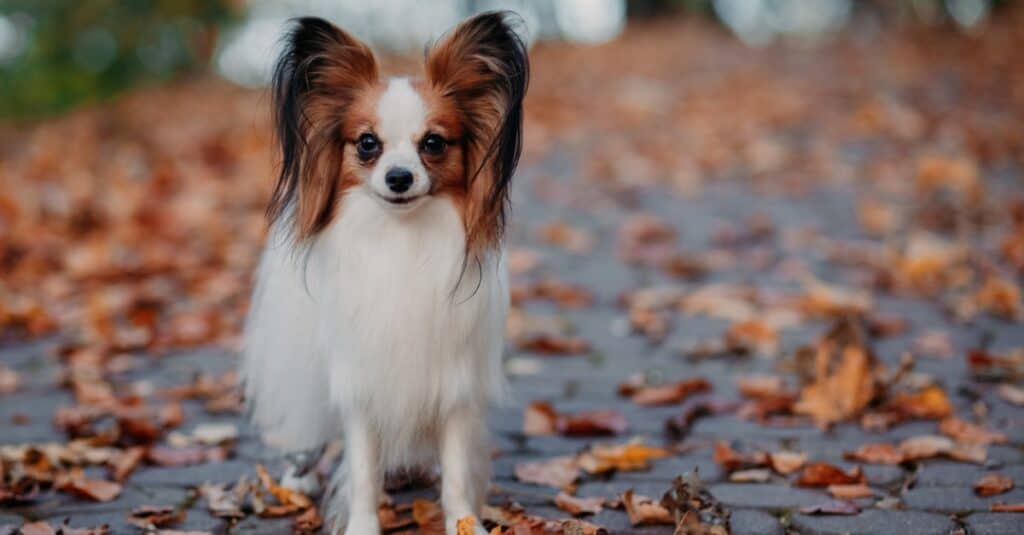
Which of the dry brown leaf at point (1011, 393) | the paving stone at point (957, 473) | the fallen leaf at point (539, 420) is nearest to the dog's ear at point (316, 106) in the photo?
the fallen leaf at point (539, 420)

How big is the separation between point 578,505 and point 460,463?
0.40 metres

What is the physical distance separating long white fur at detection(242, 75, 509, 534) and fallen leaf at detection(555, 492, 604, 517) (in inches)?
10.3

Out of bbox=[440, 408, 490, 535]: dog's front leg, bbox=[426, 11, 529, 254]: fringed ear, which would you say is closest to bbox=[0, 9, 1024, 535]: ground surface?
bbox=[440, 408, 490, 535]: dog's front leg

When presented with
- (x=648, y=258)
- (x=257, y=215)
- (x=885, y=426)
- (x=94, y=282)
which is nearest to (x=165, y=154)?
(x=257, y=215)

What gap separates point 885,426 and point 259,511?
7.15 feet

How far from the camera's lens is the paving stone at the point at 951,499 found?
2871mm

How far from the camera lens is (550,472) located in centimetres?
325

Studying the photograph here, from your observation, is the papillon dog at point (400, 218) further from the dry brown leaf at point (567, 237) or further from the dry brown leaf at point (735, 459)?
the dry brown leaf at point (567, 237)

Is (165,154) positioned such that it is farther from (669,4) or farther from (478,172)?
(669,4)

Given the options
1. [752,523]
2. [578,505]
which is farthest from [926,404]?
[578,505]

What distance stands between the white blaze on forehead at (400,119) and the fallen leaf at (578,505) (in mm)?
1165

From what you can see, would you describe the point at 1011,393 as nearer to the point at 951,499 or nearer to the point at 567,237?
the point at 951,499

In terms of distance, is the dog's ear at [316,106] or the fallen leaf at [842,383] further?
A: the fallen leaf at [842,383]

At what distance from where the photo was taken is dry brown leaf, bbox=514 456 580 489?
3.18 meters
